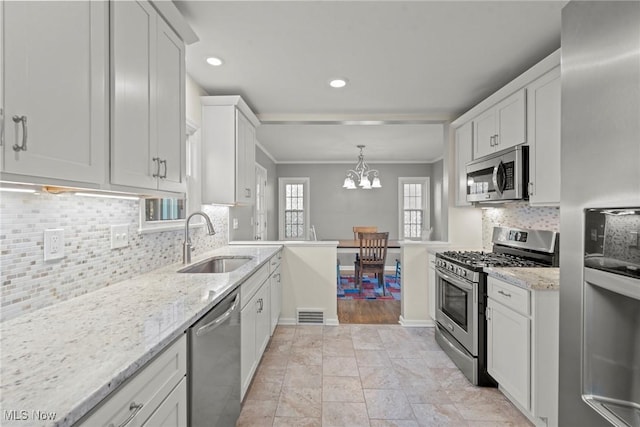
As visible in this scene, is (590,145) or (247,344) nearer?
(590,145)

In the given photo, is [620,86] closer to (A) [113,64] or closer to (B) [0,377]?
(A) [113,64]

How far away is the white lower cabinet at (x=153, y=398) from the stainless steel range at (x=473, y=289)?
80.4 inches

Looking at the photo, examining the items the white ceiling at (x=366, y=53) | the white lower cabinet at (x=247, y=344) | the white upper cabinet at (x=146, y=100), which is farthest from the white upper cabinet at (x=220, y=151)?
the white lower cabinet at (x=247, y=344)

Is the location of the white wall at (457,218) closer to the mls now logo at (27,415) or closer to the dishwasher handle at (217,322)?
the dishwasher handle at (217,322)

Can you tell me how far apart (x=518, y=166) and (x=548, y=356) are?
4.35ft

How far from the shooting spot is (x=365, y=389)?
2.27 metres

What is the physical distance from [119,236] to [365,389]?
192cm

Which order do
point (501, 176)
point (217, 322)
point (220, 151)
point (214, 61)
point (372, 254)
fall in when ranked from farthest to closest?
point (372, 254) < point (220, 151) < point (501, 176) < point (214, 61) < point (217, 322)

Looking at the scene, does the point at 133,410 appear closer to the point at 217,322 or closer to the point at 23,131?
the point at 217,322

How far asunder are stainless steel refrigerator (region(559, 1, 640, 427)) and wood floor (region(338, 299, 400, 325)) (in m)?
2.60

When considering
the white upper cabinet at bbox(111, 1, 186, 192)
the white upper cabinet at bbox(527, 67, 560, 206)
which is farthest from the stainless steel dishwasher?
the white upper cabinet at bbox(527, 67, 560, 206)

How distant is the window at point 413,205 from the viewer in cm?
720

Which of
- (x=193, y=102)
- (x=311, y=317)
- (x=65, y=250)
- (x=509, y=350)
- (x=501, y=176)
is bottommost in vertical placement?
(x=311, y=317)

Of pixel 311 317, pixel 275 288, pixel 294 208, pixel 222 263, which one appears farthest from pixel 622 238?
pixel 294 208
